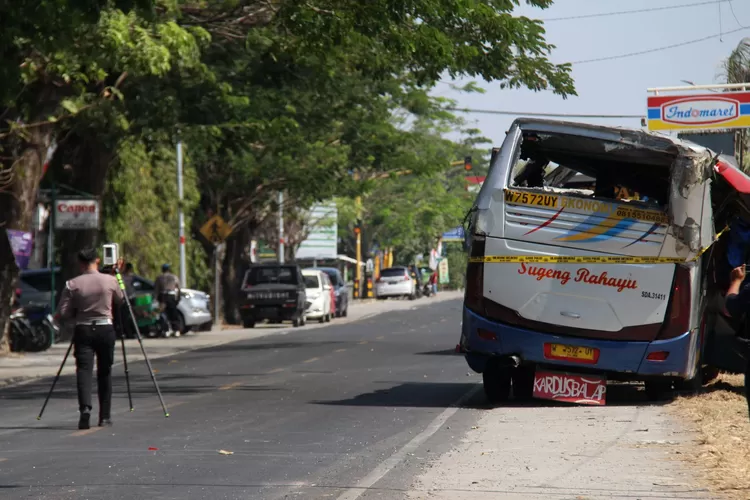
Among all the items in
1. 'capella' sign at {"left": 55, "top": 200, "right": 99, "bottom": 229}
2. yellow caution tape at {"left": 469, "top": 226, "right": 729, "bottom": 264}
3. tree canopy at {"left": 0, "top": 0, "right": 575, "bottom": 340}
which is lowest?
yellow caution tape at {"left": 469, "top": 226, "right": 729, "bottom": 264}

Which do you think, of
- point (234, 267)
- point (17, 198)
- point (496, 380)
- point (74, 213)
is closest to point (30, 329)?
point (74, 213)

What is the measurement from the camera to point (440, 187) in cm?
7894

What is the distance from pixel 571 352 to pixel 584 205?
1.61 meters

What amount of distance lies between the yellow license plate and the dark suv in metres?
26.9

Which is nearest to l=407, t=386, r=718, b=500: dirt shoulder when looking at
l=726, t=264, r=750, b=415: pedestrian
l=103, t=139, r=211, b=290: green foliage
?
l=726, t=264, r=750, b=415: pedestrian

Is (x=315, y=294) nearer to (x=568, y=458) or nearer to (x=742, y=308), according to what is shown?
(x=568, y=458)

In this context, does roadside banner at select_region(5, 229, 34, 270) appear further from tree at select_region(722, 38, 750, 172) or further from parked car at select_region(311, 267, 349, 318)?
parked car at select_region(311, 267, 349, 318)

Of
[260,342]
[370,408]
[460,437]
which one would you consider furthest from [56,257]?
[460,437]

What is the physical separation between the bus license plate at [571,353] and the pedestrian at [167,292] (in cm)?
2055

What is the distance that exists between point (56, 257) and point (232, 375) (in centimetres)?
2177

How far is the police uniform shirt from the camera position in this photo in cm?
1484

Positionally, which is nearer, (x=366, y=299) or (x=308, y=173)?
(x=308, y=173)

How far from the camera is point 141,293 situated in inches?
1405

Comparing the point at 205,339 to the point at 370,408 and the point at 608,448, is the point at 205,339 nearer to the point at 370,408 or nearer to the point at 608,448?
the point at 370,408
